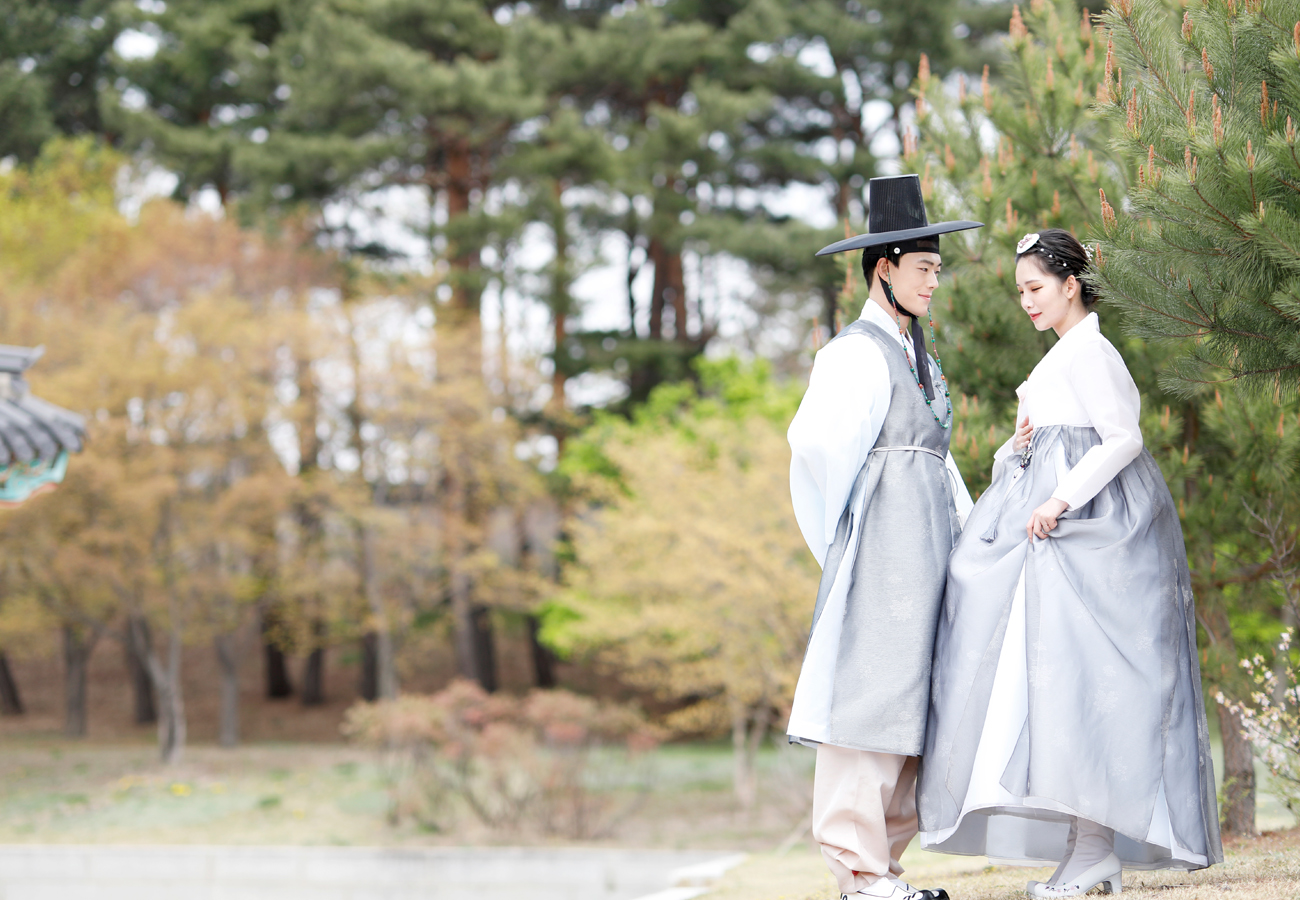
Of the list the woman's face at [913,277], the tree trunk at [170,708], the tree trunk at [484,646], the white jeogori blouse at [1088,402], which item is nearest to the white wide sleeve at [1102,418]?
the white jeogori blouse at [1088,402]

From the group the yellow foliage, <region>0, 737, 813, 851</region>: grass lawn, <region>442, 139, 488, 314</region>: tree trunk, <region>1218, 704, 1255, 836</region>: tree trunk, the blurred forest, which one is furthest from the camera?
<region>442, 139, 488, 314</region>: tree trunk

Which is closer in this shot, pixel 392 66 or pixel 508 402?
pixel 392 66

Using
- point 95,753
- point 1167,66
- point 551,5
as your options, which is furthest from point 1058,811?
point 551,5

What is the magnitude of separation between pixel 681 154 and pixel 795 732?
47.5 feet

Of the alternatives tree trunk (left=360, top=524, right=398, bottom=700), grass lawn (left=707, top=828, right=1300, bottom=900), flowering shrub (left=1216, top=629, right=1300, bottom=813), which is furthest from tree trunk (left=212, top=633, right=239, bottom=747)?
flowering shrub (left=1216, top=629, right=1300, bottom=813)

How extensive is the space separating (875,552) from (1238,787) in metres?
2.88

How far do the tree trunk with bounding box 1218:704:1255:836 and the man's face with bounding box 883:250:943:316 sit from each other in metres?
2.72

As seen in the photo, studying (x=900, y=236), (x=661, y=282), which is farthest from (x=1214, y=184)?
(x=661, y=282)

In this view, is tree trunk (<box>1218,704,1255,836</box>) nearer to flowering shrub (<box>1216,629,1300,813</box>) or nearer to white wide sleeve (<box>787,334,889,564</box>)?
flowering shrub (<box>1216,629,1300,813</box>)

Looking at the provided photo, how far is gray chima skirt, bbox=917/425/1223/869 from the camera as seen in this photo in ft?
8.35

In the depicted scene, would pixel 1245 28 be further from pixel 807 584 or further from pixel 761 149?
pixel 761 149

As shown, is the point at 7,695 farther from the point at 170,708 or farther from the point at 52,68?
the point at 52,68

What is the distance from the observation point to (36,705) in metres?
20.0

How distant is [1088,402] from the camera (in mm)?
2730
